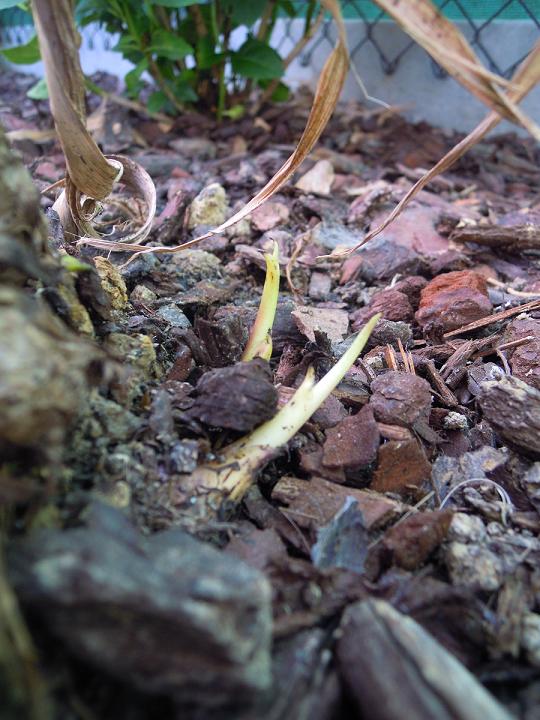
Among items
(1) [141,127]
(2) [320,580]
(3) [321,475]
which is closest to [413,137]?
(1) [141,127]

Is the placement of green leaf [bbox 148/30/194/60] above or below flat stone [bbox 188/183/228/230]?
above

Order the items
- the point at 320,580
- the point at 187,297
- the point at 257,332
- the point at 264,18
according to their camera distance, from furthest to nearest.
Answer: the point at 264,18, the point at 187,297, the point at 257,332, the point at 320,580

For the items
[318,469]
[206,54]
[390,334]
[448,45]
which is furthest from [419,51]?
[318,469]

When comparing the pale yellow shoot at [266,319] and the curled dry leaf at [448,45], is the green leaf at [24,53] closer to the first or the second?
the pale yellow shoot at [266,319]

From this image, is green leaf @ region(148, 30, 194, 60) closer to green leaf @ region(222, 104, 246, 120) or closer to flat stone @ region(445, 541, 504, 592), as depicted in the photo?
green leaf @ region(222, 104, 246, 120)

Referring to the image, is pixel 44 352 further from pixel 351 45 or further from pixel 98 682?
pixel 351 45

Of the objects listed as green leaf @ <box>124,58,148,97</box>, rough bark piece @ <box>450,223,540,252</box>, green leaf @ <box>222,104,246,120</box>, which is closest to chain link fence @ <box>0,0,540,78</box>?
green leaf @ <box>222,104,246,120</box>

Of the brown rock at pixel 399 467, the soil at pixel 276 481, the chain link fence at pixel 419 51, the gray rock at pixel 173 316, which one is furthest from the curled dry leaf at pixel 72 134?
the chain link fence at pixel 419 51
